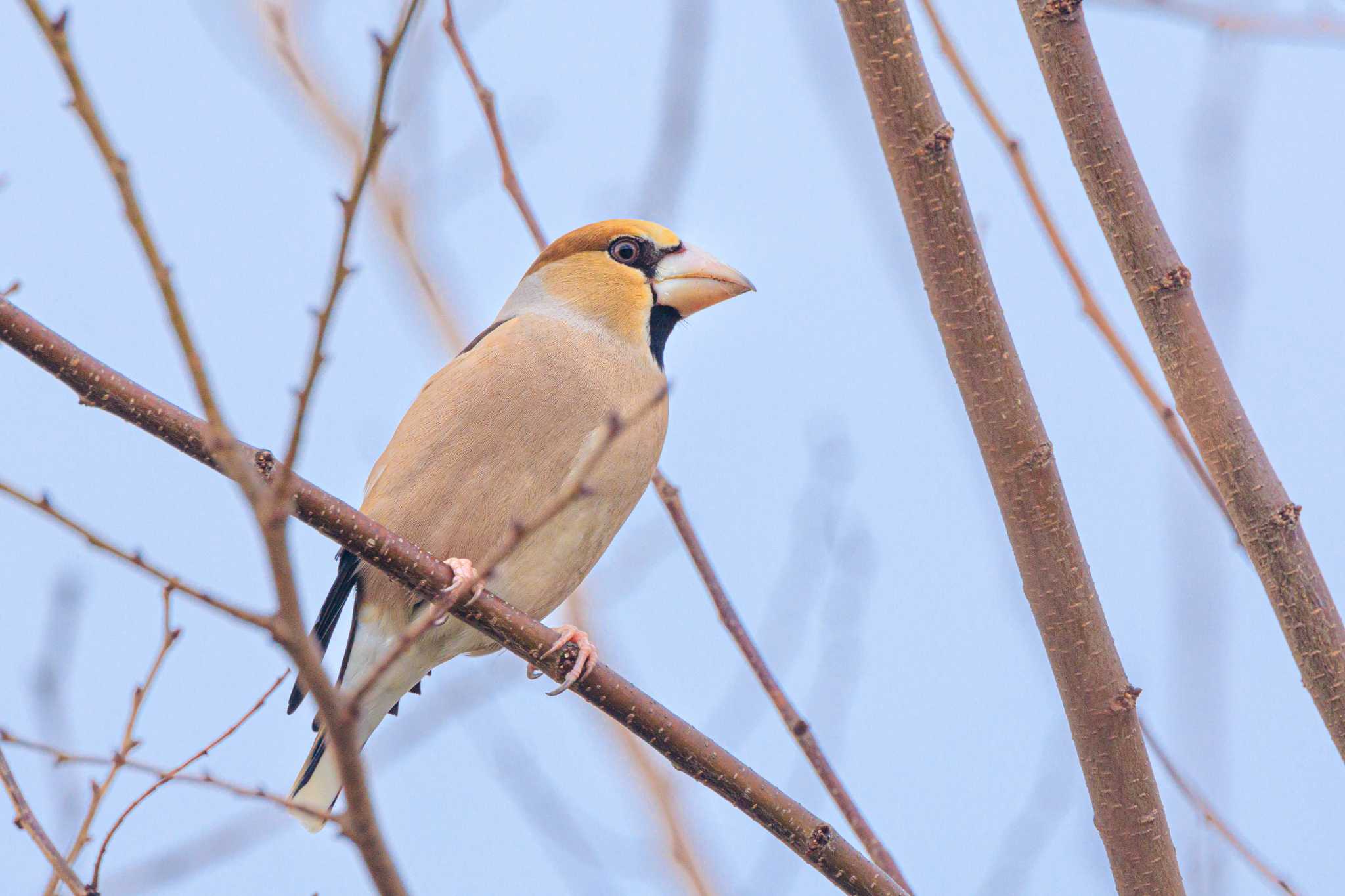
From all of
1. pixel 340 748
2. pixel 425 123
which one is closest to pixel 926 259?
pixel 340 748

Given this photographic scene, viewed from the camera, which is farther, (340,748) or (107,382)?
(107,382)

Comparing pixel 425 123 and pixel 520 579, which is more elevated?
pixel 425 123

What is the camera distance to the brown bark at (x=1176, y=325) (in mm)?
1768

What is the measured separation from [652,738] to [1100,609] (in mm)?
702

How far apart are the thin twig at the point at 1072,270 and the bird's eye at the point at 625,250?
1502 millimetres

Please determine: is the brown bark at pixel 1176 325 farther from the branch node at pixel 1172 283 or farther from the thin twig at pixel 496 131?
the thin twig at pixel 496 131

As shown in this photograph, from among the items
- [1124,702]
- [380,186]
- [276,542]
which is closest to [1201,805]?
[1124,702]

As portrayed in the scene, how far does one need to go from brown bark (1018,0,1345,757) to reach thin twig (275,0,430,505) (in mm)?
1049

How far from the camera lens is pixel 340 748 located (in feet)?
3.62

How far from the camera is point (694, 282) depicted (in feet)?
11.1

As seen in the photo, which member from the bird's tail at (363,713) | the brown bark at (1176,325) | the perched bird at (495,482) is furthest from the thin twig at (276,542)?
the bird's tail at (363,713)

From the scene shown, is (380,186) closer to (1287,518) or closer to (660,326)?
(660,326)

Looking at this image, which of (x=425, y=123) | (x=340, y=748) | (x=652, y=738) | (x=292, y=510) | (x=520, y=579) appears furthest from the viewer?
(x=425, y=123)

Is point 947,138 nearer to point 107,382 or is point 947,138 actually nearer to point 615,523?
point 107,382
